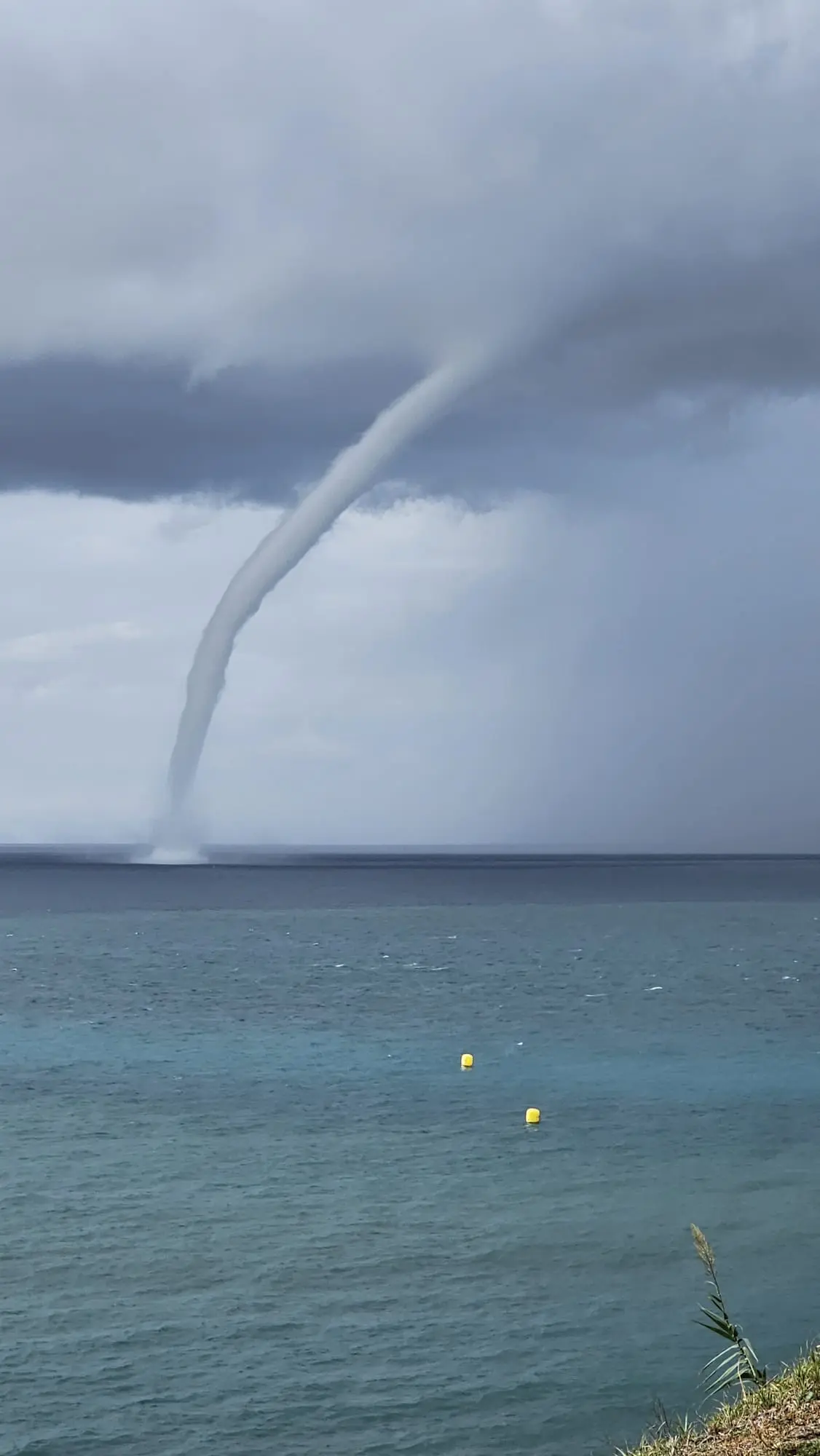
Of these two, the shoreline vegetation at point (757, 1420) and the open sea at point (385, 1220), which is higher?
the shoreline vegetation at point (757, 1420)

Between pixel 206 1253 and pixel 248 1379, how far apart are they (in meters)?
7.96

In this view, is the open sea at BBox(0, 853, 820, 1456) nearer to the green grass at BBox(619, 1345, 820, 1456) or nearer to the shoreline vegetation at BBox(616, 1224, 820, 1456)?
the shoreline vegetation at BBox(616, 1224, 820, 1456)

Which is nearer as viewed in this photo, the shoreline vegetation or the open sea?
the shoreline vegetation

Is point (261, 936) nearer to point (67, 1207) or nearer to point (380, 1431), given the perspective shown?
point (67, 1207)

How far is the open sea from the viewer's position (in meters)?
27.2

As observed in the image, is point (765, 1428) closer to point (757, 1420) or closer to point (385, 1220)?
point (757, 1420)

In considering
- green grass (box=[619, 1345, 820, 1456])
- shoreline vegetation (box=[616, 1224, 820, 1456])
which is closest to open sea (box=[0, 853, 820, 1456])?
shoreline vegetation (box=[616, 1224, 820, 1456])

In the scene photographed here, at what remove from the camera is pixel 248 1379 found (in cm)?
2814

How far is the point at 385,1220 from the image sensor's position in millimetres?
38594

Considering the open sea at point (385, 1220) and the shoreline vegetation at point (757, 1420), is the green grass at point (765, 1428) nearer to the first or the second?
the shoreline vegetation at point (757, 1420)

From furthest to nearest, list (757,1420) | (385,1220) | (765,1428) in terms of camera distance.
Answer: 1. (385,1220)
2. (757,1420)
3. (765,1428)

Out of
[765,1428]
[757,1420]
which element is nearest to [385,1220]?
[757,1420]

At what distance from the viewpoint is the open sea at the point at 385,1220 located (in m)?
27.2

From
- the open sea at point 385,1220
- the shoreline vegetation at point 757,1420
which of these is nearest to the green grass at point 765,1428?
the shoreline vegetation at point 757,1420
